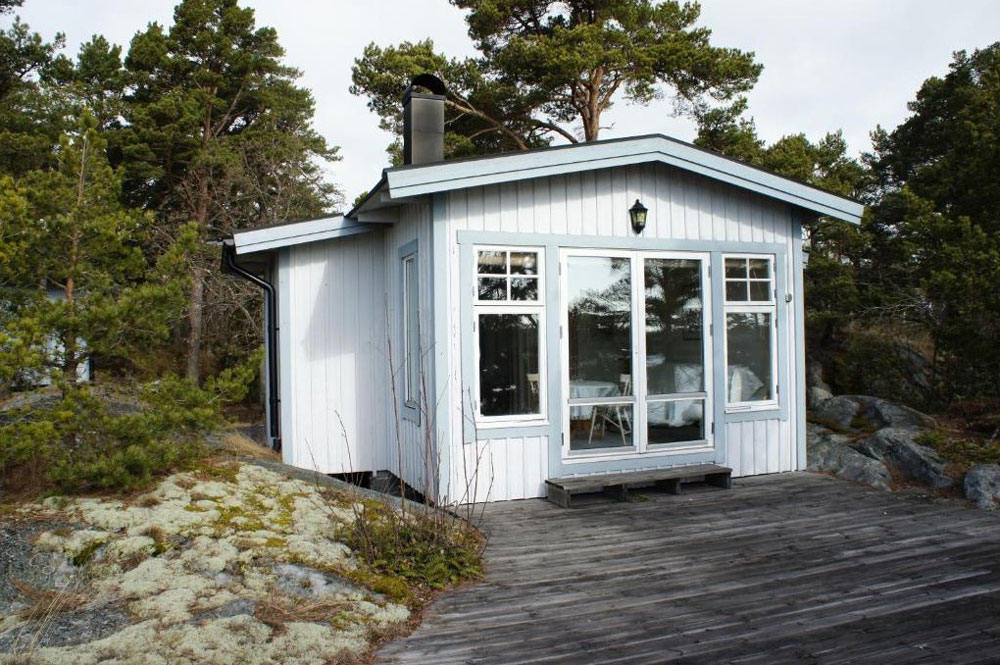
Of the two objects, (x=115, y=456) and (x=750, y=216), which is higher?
(x=750, y=216)

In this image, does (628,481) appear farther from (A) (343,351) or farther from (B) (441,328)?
(A) (343,351)

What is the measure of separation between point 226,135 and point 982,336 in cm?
1608

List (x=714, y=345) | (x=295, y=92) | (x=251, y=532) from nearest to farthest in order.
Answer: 1. (x=251, y=532)
2. (x=714, y=345)
3. (x=295, y=92)

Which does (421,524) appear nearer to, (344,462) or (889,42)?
(344,462)

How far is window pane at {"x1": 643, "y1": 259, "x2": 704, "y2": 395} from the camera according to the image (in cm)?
673

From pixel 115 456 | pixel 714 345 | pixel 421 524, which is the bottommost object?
pixel 421 524

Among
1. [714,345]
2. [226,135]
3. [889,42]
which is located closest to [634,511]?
[714,345]

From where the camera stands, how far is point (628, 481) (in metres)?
→ 6.27

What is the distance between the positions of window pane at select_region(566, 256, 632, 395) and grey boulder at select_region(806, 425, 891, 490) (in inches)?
93.8

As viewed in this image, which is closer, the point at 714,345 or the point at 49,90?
the point at 714,345

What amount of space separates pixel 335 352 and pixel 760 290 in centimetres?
420

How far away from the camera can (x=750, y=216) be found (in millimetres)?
7188

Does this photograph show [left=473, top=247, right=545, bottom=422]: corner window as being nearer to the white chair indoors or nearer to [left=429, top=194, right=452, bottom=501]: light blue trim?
[left=429, top=194, right=452, bottom=501]: light blue trim

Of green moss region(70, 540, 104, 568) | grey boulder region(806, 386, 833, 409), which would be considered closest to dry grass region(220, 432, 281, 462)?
green moss region(70, 540, 104, 568)
